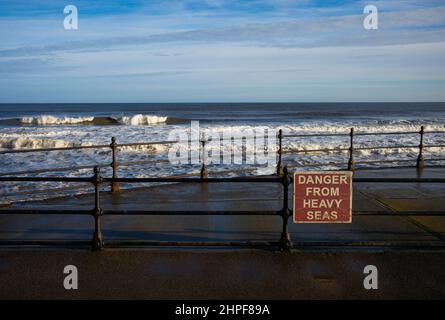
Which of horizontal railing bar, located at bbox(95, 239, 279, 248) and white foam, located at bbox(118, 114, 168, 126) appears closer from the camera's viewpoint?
horizontal railing bar, located at bbox(95, 239, 279, 248)

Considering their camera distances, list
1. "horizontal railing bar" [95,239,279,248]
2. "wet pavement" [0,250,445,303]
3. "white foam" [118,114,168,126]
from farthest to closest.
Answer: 1. "white foam" [118,114,168,126]
2. "horizontal railing bar" [95,239,279,248]
3. "wet pavement" [0,250,445,303]

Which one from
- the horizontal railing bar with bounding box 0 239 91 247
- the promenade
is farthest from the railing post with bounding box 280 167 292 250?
the horizontal railing bar with bounding box 0 239 91 247

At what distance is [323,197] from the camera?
199 inches

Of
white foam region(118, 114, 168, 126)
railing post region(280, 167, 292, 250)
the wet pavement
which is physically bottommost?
the wet pavement

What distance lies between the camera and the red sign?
16.4 feet

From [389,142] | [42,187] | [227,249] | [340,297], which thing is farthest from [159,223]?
[389,142]

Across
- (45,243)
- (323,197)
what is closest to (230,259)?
(323,197)

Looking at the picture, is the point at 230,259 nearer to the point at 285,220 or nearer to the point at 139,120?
the point at 285,220

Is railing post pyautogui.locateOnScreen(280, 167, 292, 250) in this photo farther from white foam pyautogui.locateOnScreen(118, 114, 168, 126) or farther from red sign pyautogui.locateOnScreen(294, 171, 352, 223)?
white foam pyautogui.locateOnScreen(118, 114, 168, 126)

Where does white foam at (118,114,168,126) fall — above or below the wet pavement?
above

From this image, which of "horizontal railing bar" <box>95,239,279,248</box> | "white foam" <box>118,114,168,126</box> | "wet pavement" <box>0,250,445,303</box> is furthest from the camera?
"white foam" <box>118,114,168,126</box>

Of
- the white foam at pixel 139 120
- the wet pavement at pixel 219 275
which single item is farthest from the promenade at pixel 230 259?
the white foam at pixel 139 120

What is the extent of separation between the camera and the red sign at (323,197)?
500cm

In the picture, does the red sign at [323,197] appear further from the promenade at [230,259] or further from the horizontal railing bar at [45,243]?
the horizontal railing bar at [45,243]
